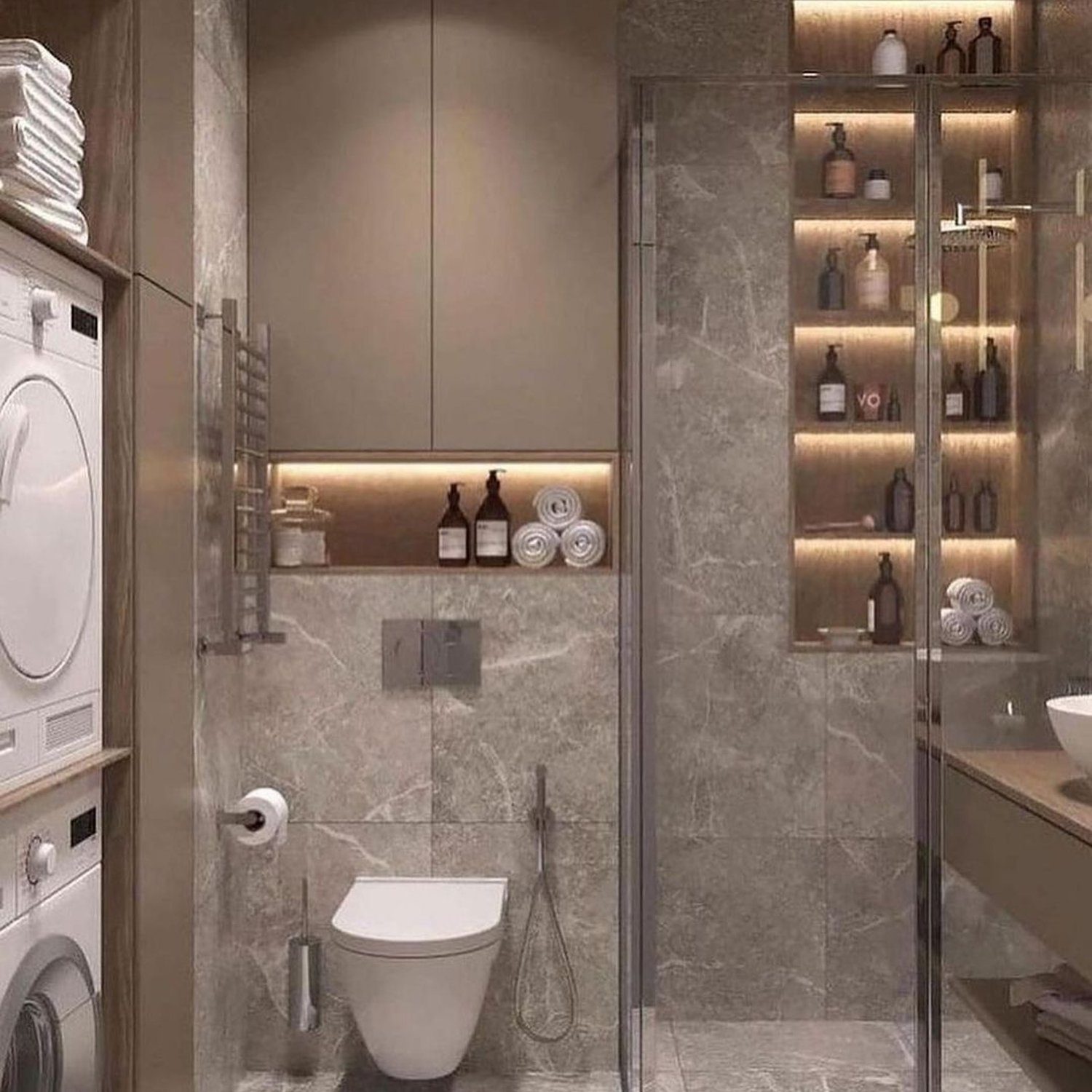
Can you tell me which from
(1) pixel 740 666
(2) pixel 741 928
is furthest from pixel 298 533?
(2) pixel 741 928

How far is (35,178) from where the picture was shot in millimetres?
2346

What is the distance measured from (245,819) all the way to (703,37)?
7.74 feet

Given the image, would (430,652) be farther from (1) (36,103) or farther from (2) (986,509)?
(1) (36,103)

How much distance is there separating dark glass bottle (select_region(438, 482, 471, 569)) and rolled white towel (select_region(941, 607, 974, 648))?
1.58 metres

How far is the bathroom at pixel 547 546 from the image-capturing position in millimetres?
2434

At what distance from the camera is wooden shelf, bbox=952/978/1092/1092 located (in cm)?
224

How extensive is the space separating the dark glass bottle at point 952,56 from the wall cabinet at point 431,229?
956 mm

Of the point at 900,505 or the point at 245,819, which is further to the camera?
the point at 245,819

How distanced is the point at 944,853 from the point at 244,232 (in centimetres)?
235

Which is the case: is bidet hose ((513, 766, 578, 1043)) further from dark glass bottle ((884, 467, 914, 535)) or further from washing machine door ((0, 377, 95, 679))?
washing machine door ((0, 377, 95, 679))

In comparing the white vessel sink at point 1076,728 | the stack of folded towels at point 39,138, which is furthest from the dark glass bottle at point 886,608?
the stack of folded towels at point 39,138

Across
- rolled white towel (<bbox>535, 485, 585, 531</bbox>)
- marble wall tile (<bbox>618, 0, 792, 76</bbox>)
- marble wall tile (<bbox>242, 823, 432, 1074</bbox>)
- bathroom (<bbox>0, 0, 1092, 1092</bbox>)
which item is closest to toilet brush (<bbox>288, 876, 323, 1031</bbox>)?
bathroom (<bbox>0, 0, 1092, 1092</bbox>)

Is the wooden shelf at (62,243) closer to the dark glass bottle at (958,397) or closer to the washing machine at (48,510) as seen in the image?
the washing machine at (48,510)

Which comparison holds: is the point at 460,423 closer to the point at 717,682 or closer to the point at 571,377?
the point at 571,377
